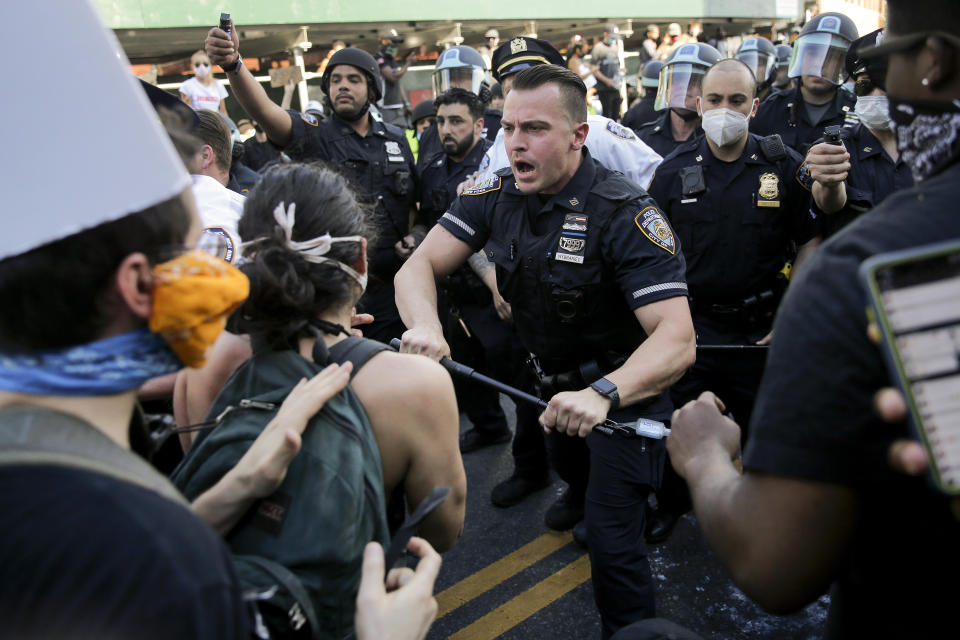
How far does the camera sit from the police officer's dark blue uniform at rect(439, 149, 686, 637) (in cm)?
274

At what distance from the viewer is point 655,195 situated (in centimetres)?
418

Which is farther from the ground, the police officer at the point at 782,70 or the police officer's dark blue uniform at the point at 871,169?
the police officer's dark blue uniform at the point at 871,169

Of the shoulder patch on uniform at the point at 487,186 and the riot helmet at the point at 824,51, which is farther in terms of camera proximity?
the riot helmet at the point at 824,51

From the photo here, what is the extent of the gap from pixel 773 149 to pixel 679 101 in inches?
96.6

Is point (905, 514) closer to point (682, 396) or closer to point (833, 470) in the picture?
point (833, 470)

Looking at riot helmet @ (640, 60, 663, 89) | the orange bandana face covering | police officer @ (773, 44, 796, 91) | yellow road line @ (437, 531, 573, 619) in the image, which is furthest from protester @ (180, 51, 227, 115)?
the orange bandana face covering

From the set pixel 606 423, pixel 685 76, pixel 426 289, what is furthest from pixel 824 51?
pixel 606 423

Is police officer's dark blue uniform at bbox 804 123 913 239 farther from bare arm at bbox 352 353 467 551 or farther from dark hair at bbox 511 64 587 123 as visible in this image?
bare arm at bbox 352 353 467 551

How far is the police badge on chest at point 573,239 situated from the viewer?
2877 millimetres

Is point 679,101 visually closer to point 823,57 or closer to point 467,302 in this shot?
point 823,57

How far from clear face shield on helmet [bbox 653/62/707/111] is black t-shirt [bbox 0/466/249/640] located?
19.7 feet

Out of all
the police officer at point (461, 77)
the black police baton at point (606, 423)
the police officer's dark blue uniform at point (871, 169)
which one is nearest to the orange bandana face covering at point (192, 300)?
the black police baton at point (606, 423)

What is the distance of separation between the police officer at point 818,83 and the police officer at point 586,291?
3467mm

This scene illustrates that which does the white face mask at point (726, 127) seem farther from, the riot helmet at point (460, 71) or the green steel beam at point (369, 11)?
the green steel beam at point (369, 11)
